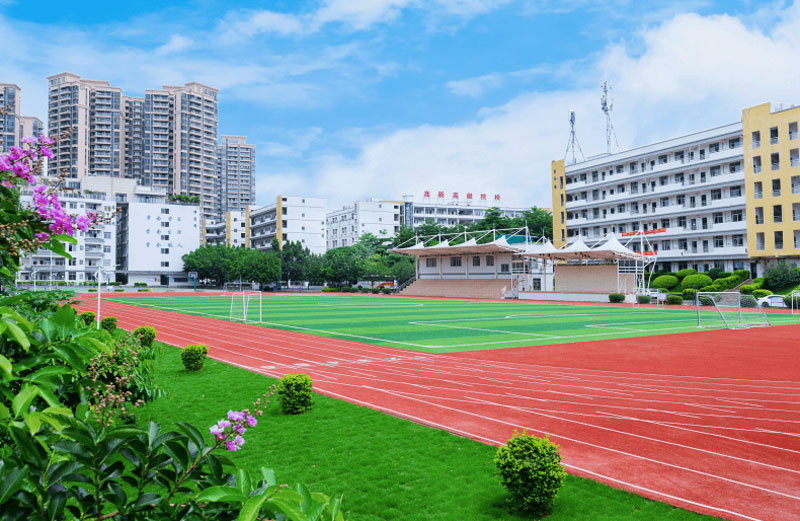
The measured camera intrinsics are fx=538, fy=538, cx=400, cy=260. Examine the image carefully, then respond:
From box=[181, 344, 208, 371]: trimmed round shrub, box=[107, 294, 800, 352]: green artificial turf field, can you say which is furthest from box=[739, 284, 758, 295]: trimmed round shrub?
box=[181, 344, 208, 371]: trimmed round shrub

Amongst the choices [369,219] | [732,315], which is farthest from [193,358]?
[369,219]

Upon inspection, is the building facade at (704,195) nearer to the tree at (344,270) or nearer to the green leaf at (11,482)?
the tree at (344,270)

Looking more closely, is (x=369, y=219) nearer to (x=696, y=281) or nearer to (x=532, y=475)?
(x=696, y=281)

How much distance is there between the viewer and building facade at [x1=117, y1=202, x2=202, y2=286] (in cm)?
8150

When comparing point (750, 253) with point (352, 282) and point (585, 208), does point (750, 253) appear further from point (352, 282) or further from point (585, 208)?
point (352, 282)

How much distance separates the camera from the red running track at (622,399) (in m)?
5.67

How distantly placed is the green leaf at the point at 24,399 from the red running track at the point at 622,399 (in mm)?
5205

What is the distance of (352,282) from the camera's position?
242ft

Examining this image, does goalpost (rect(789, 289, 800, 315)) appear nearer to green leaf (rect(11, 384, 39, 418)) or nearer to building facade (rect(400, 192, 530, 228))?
green leaf (rect(11, 384, 39, 418))

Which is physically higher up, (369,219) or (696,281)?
(369,219)

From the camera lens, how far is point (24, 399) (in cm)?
175

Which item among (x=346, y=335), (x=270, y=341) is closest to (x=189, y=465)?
(x=270, y=341)

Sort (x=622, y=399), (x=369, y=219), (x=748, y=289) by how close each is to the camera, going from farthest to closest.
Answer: (x=369, y=219) → (x=748, y=289) → (x=622, y=399)

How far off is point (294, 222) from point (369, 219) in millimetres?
15589
